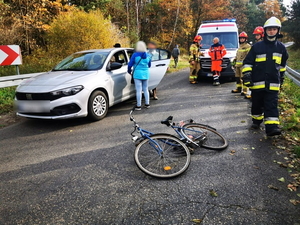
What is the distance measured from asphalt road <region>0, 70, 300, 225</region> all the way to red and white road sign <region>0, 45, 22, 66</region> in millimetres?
3125

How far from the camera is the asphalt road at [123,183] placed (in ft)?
8.21

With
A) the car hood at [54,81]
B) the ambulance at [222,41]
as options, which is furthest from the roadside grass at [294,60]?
the car hood at [54,81]

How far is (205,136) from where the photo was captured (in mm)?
4074

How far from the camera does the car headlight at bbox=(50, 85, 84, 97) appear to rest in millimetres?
4930

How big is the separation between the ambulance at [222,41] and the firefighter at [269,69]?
5264mm

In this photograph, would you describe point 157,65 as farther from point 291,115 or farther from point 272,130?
point 272,130

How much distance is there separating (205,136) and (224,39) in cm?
812

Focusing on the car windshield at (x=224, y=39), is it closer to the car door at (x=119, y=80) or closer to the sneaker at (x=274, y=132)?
the car door at (x=119, y=80)

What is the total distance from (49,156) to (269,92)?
13.7ft

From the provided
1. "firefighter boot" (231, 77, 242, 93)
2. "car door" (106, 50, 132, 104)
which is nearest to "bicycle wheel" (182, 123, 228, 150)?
"car door" (106, 50, 132, 104)

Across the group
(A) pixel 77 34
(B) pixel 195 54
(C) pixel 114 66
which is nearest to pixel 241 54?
(B) pixel 195 54

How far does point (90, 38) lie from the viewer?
1214 cm

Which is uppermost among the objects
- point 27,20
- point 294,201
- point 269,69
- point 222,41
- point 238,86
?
point 27,20

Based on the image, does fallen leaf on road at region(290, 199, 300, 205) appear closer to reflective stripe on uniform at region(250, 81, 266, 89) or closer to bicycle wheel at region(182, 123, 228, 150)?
bicycle wheel at region(182, 123, 228, 150)
